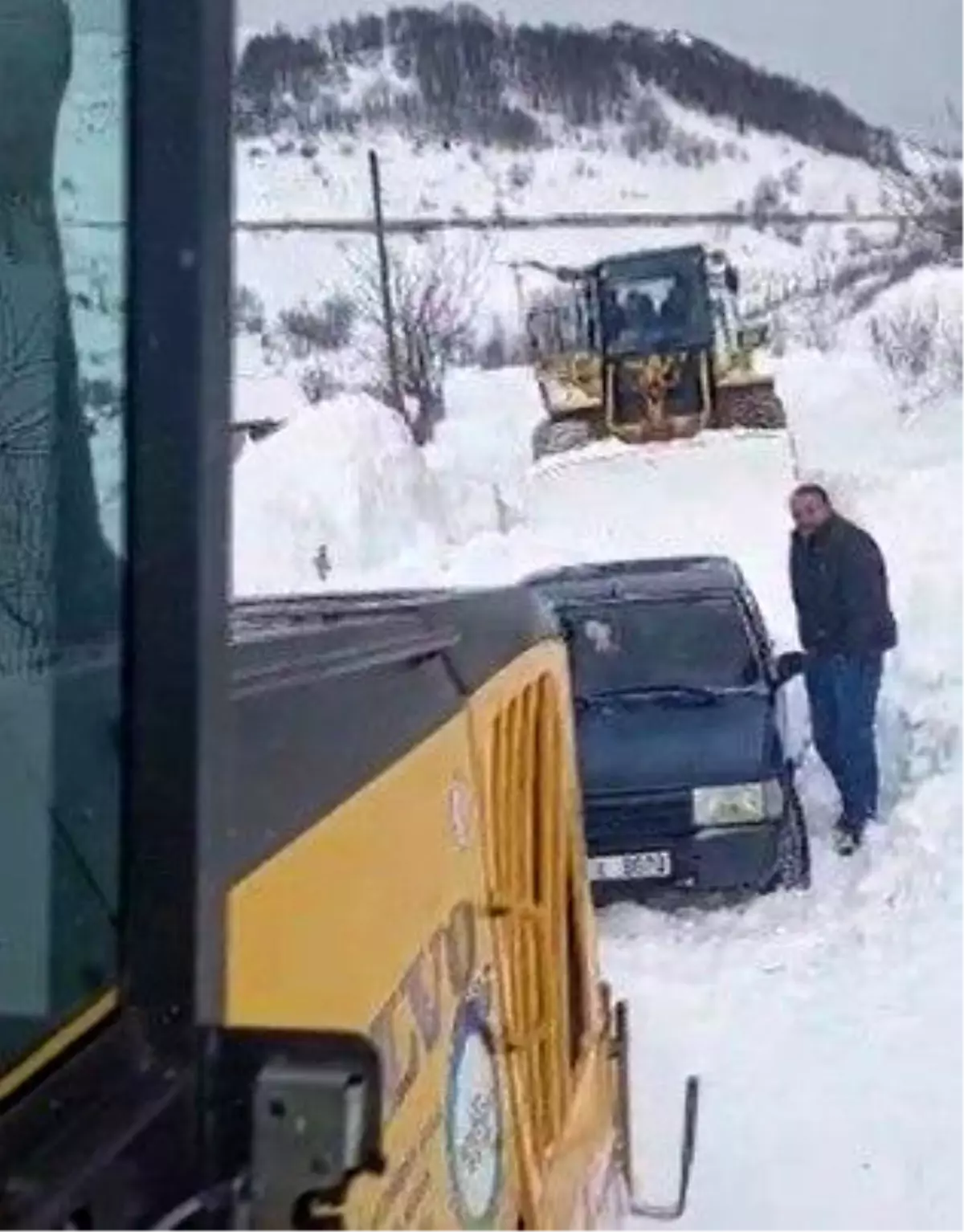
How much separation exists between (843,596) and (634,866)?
6.56 ft

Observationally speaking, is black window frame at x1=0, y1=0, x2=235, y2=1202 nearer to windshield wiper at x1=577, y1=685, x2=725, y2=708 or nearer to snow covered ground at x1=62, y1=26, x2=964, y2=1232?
snow covered ground at x1=62, y1=26, x2=964, y2=1232

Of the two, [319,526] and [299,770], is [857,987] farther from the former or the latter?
[319,526]

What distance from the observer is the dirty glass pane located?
1497mm

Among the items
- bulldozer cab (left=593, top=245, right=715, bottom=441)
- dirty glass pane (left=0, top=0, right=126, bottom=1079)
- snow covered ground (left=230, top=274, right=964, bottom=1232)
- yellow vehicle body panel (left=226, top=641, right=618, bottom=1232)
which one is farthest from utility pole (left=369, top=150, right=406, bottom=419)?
dirty glass pane (left=0, top=0, right=126, bottom=1079)

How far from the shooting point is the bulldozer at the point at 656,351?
24438 millimetres

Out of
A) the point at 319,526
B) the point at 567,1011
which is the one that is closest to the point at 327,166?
the point at 319,526

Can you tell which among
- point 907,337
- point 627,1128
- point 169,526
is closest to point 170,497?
point 169,526

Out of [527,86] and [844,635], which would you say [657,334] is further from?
[527,86]

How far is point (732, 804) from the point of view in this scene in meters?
9.48

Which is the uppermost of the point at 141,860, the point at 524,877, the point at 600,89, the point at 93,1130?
the point at 600,89

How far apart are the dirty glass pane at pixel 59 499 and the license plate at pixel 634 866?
785 centimetres

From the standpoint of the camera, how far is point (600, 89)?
5972 centimetres

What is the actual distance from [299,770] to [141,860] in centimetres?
52

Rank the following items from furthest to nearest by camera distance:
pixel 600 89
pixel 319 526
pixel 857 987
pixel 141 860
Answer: pixel 600 89 < pixel 319 526 < pixel 857 987 < pixel 141 860
